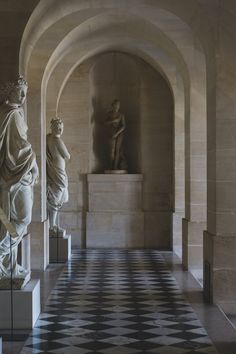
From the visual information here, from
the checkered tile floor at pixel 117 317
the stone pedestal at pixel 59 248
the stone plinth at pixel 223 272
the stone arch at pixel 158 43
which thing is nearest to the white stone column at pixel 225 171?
the stone plinth at pixel 223 272

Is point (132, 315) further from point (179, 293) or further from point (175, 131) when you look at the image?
point (175, 131)

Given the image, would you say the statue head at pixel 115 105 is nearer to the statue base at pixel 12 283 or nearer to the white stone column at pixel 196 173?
the white stone column at pixel 196 173

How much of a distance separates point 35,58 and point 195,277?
528cm

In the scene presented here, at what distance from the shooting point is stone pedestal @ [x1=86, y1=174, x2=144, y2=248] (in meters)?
17.1

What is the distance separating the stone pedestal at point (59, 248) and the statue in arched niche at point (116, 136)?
374 cm

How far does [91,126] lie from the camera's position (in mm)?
17641

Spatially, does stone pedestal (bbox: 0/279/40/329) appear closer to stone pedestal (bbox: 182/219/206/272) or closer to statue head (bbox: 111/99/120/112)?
stone pedestal (bbox: 182/219/206/272)

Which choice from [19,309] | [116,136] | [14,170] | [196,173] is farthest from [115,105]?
[19,309]

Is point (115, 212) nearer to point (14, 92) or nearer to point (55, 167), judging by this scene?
point (55, 167)

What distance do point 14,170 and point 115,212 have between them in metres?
9.88

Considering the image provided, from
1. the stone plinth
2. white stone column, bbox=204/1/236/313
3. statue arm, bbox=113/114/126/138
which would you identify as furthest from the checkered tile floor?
statue arm, bbox=113/114/126/138

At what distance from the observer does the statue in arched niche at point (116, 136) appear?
56.8ft

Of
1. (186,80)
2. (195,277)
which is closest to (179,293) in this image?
(195,277)

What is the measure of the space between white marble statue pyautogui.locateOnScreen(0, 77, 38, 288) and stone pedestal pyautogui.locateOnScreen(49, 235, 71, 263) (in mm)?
6412
